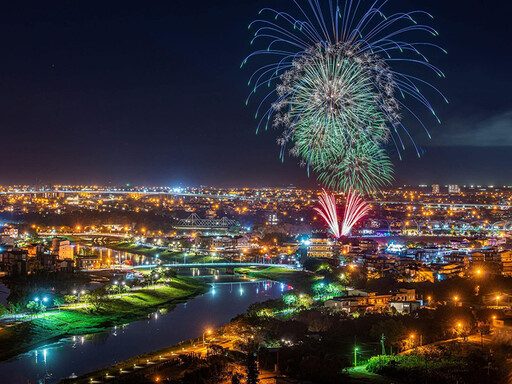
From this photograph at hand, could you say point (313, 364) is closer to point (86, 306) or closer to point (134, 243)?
point (86, 306)

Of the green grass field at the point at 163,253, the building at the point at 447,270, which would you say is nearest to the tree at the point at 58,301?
the building at the point at 447,270

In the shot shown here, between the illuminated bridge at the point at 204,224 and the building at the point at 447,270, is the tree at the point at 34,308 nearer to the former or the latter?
the building at the point at 447,270

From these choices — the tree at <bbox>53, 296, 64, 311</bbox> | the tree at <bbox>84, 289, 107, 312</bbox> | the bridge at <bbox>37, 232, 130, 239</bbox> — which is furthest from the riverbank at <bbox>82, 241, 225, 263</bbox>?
the tree at <bbox>53, 296, 64, 311</bbox>

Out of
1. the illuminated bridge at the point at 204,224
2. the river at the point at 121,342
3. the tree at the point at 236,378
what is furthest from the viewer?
the illuminated bridge at the point at 204,224

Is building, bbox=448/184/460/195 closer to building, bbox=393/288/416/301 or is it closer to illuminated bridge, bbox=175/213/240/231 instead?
illuminated bridge, bbox=175/213/240/231

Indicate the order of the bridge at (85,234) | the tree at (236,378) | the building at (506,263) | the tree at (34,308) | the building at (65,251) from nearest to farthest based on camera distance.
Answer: the tree at (236,378)
the tree at (34,308)
the building at (506,263)
the building at (65,251)
the bridge at (85,234)
